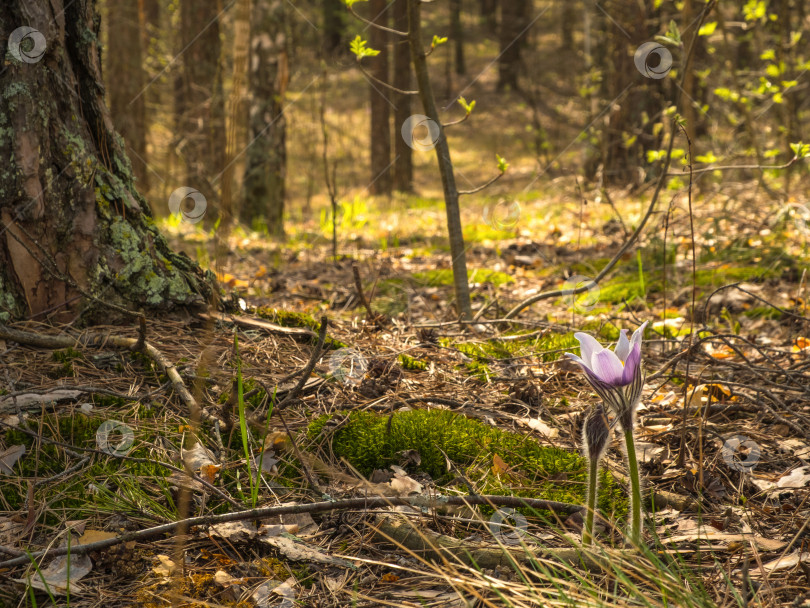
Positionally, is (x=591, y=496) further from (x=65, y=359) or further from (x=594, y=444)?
(x=65, y=359)

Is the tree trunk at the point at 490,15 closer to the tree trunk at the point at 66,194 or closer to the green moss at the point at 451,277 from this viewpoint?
the green moss at the point at 451,277

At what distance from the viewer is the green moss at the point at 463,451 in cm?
173

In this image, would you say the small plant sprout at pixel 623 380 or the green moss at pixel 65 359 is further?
the green moss at pixel 65 359

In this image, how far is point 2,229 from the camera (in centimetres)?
212

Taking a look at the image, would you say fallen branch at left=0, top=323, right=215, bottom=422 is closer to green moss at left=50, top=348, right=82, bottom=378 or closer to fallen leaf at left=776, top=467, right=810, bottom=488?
green moss at left=50, top=348, right=82, bottom=378

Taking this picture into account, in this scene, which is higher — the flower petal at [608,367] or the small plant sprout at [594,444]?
the flower petal at [608,367]

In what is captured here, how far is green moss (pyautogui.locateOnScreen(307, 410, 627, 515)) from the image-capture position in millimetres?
1730

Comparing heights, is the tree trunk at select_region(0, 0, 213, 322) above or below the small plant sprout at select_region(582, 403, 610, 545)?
above

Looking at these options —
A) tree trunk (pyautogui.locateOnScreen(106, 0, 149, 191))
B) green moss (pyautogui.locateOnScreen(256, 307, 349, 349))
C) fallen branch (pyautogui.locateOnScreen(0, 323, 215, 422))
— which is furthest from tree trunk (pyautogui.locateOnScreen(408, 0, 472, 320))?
tree trunk (pyautogui.locateOnScreen(106, 0, 149, 191))

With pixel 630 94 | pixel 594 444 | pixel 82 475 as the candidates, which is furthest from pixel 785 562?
pixel 630 94

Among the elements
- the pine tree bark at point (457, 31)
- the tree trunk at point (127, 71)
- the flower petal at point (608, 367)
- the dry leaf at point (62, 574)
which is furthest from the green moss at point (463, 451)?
the pine tree bark at point (457, 31)

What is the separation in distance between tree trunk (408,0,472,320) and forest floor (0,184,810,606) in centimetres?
24

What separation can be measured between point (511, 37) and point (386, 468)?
65.8 ft

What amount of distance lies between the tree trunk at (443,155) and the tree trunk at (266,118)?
4.11m
